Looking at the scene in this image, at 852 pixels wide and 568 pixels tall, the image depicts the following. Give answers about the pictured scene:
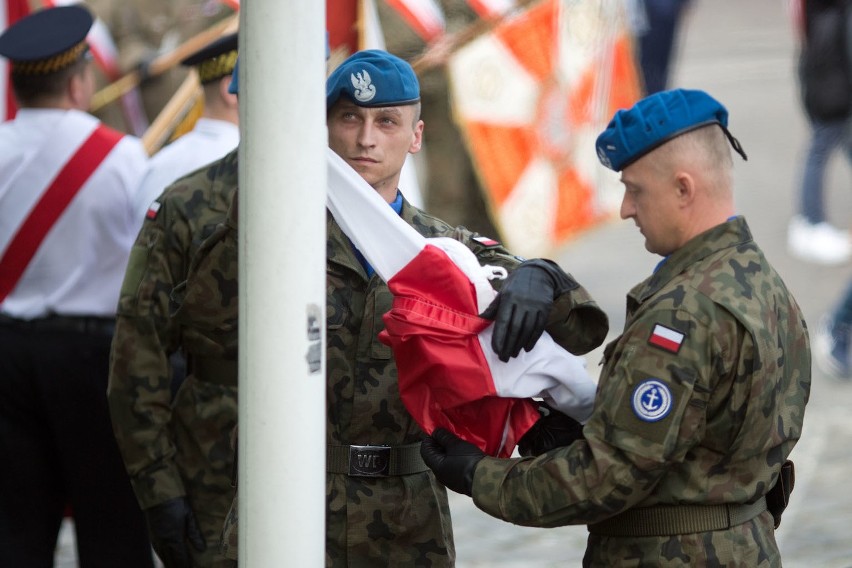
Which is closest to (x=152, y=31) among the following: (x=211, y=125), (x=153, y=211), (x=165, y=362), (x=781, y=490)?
(x=211, y=125)

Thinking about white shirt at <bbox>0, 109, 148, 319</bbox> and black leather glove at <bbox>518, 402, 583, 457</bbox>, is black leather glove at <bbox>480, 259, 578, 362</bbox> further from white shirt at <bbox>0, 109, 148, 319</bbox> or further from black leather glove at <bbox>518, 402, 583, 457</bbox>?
white shirt at <bbox>0, 109, 148, 319</bbox>

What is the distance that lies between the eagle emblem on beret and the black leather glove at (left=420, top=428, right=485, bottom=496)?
79 centimetres

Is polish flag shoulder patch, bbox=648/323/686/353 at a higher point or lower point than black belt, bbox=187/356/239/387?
higher

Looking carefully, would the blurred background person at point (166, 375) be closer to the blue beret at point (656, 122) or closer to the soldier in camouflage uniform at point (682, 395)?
the soldier in camouflage uniform at point (682, 395)

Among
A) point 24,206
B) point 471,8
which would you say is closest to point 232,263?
point 24,206

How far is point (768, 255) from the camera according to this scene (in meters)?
9.55

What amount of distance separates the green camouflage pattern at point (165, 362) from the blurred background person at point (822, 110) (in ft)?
17.5

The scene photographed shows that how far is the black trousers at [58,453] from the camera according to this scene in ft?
14.4

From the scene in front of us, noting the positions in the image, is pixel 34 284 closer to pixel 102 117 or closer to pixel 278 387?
pixel 278 387

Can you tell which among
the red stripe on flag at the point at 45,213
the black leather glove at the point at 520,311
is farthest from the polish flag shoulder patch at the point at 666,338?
the red stripe on flag at the point at 45,213

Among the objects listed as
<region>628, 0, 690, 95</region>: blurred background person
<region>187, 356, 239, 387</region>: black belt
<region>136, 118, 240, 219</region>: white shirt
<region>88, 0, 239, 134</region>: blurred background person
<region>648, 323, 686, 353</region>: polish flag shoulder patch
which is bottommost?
<region>187, 356, 239, 387</region>: black belt

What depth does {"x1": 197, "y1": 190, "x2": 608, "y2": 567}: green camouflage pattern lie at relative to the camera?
10.9ft

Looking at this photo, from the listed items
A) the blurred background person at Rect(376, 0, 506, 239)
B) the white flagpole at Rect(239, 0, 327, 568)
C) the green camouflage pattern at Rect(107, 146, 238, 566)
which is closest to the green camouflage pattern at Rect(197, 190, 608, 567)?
the green camouflage pattern at Rect(107, 146, 238, 566)

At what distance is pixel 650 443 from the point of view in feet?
9.20
